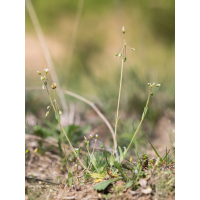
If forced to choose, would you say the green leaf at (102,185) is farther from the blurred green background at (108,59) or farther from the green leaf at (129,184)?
the blurred green background at (108,59)

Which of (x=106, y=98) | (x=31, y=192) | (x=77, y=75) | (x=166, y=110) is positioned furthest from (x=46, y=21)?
(x=31, y=192)

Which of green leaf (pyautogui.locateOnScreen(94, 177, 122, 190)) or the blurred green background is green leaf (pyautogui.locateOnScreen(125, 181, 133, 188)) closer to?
green leaf (pyautogui.locateOnScreen(94, 177, 122, 190))

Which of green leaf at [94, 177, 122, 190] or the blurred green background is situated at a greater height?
the blurred green background

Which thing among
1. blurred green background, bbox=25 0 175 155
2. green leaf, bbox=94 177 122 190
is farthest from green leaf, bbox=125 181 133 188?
blurred green background, bbox=25 0 175 155

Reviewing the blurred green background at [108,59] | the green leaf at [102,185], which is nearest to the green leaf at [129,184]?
the green leaf at [102,185]

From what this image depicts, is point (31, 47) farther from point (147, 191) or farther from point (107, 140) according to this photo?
point (147, 191)

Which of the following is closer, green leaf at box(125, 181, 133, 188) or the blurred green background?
green leaf at box(125, 181, 133, 188)

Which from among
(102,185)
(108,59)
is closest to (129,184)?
(102,185)

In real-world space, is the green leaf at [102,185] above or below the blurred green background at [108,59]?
below

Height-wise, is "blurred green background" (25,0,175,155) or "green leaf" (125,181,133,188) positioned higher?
"blurred green background" (25,0,175,155)
